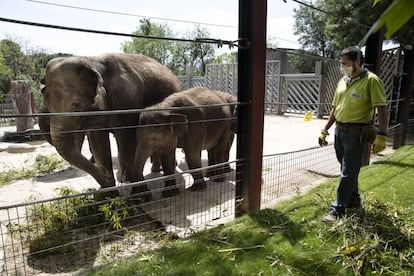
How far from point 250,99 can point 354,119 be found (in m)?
1.02

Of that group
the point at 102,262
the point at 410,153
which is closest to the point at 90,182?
the point at 102,262

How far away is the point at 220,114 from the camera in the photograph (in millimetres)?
5559

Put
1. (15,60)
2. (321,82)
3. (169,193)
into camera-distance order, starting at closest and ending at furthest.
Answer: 1. (169,193)
2. (321,82)
3. (15,60)

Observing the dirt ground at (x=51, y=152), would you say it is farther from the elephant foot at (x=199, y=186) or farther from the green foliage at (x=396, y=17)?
the green foliage at (x=396, y=17)

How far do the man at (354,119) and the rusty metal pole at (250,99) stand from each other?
2.58ft

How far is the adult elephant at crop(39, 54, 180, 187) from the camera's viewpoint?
14.3ft

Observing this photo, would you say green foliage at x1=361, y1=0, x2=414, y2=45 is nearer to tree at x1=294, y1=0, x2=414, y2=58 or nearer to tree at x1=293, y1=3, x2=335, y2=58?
tree at x1=294, y1=0, x2=414, y2=58

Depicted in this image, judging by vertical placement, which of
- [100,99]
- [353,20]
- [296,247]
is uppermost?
[353,20]

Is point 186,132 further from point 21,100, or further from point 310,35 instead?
point 310,35

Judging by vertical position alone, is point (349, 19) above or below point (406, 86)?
above

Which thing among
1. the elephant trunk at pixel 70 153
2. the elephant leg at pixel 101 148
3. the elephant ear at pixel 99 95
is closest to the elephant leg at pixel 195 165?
the elephant leg at pixel 101 148

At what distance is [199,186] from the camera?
5051mm

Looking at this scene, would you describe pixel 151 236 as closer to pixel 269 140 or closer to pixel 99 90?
pixel 99 90

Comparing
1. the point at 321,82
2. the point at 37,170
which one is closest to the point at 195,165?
the point at 37,170
